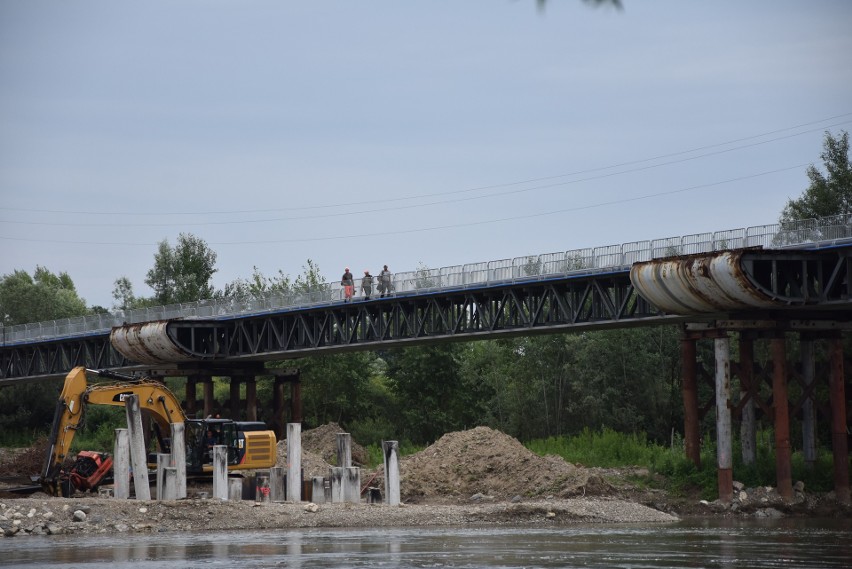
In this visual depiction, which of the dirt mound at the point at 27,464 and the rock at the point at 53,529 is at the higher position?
the rock at the point at 53,529

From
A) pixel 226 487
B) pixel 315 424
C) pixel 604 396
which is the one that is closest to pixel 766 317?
pixel 226 487

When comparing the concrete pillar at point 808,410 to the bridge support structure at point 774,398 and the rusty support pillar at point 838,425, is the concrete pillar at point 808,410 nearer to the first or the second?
the bridge support structure at point 774,398

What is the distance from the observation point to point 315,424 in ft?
347

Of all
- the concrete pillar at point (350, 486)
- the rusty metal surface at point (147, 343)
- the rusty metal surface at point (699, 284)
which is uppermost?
the rusty metal surface at point (699, 284)

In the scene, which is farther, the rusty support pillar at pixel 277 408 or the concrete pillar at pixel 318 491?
the rusty support pillar at pixel 277 408

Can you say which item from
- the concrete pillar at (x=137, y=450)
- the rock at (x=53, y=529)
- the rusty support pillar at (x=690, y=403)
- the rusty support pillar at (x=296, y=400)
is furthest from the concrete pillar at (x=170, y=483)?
the rusty support pillar at (x=296, y=400)

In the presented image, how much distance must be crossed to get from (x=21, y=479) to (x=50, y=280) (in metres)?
108

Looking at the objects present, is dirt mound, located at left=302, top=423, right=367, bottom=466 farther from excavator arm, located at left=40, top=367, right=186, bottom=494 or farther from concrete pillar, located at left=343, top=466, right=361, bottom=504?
concrete pillar, located at left=343, top=466, right=361, bottom=504

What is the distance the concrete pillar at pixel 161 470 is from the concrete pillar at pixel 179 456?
966 mm

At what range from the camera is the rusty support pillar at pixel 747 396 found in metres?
58.1

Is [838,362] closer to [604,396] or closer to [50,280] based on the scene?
[604,396]

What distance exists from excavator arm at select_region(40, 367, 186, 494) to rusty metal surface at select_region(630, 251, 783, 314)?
19066 mm

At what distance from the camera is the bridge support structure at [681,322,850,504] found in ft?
185

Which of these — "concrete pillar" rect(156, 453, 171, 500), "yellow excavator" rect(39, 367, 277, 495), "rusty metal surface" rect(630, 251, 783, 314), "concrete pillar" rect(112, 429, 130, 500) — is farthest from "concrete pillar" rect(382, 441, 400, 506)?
"rusty metal surface" rect(630, 251, 783, 314)
